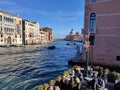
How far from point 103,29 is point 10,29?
53675 millimetres

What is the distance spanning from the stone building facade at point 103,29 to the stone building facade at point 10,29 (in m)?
46.3

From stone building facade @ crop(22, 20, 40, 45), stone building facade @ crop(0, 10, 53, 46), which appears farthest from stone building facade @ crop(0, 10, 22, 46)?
stone building facade @ crop(22, 20, 40, 45)

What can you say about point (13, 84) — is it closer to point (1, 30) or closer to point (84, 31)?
point (84, 31)

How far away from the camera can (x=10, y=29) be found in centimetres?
6975

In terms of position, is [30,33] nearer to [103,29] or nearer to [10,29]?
[10,29]

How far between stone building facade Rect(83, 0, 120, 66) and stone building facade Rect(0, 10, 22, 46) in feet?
152

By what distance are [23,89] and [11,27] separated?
58804 mm

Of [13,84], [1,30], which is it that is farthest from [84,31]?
[1,30]

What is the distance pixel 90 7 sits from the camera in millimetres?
22453

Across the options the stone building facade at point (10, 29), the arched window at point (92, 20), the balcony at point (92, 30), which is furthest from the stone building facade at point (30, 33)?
the balcony at point (92, 30)

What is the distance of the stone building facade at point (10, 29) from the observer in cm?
6406

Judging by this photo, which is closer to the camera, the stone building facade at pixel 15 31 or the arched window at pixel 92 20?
the arched window at pixel 92 20

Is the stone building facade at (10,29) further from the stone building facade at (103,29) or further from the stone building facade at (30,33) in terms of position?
the stone building facade at (103,29)

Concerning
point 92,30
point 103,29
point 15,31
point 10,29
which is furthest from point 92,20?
point 15,31
